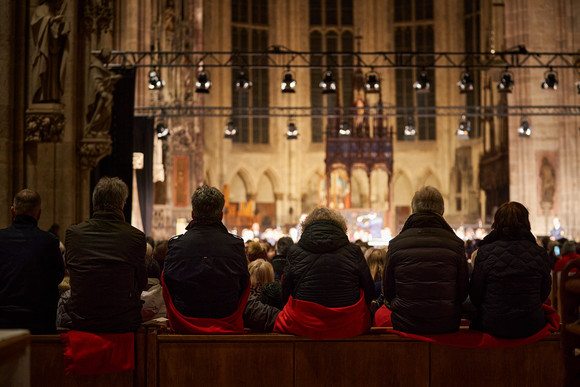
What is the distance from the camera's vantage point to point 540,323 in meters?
4.03

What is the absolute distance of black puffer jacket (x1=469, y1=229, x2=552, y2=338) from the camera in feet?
13.0

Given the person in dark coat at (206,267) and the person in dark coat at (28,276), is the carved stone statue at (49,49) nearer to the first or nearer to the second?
the person in dark coat at (28,276)

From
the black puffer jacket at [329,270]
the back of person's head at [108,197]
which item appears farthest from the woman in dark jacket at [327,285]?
the back of person's head at [108,197]

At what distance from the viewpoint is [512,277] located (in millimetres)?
3953

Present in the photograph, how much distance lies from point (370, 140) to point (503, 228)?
22.9 meters

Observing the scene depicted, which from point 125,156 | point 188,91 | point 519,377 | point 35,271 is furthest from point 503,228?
point 188,91

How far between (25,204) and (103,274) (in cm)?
66

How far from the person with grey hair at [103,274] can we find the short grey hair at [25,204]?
336 mm

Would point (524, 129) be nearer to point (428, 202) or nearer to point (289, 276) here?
point (428, 202)

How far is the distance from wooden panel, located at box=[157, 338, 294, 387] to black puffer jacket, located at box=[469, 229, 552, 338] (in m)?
1.19

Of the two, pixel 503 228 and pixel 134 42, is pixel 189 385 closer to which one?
pixel 503 228

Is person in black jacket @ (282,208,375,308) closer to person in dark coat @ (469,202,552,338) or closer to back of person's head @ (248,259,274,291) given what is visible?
person in dark coat @ (469,202,552,338)

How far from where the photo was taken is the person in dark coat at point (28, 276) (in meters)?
3.95

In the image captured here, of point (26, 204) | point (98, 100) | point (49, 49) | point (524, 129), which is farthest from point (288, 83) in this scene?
point (26, 204)
